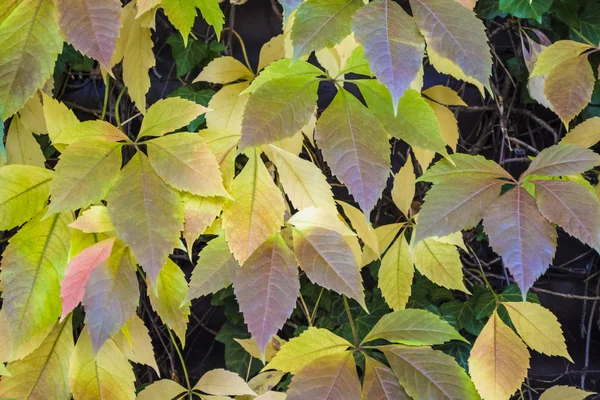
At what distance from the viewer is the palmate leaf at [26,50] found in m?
0.51

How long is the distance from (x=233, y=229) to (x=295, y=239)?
0.07m

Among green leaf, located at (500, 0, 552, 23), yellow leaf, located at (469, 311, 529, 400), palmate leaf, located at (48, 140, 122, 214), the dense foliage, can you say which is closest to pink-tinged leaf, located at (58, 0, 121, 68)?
the dense foliage

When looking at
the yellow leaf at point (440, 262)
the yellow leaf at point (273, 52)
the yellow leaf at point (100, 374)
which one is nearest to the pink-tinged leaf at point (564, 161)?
the yellow leaf at point (440, 262)

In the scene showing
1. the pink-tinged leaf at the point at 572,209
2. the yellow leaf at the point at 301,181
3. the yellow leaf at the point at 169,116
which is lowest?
the pink-tinged leaf at the point at 572,209

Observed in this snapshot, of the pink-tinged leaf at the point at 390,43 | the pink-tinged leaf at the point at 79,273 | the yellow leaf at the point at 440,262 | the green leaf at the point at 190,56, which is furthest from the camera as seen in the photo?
the green leaf at the point at 190,56

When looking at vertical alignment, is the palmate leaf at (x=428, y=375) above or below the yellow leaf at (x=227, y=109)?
below

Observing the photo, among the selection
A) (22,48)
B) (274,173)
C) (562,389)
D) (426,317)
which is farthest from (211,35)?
(562,389)

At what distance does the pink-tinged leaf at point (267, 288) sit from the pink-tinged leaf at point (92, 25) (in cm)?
24

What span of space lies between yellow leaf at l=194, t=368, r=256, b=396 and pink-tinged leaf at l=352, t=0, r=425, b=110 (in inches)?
18.9

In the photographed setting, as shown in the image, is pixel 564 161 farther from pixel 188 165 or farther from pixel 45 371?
pixel 45 371

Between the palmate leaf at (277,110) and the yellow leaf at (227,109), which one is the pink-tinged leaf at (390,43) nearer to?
the palmate leaf at (277,110)

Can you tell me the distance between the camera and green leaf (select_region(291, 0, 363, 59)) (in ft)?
1.59

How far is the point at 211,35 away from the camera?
1138 millimetres

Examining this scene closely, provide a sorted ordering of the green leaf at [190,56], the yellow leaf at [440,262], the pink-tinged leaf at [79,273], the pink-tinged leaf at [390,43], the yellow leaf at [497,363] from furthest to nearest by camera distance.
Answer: the green leaf at [190,56], the yellow leaf at [440,262], the yellow leaf at [497,363], the pink-tinged leaf at [79,273], the pink-tinged leaf at [390,43]
